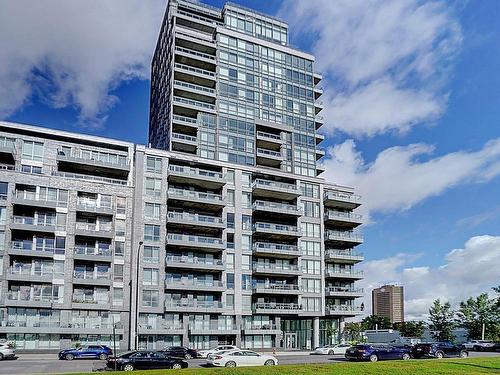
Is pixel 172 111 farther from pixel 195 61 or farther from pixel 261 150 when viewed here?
pixel 261 150

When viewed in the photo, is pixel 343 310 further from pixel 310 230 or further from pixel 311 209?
pixel 311 209

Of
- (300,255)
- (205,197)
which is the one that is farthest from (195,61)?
(300,255)

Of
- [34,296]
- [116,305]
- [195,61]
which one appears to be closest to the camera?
[34,296]

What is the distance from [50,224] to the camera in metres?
64.4

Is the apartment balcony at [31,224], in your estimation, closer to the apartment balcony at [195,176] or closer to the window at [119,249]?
the window at [119,249]

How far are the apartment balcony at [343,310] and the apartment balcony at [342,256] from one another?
7.33 meters

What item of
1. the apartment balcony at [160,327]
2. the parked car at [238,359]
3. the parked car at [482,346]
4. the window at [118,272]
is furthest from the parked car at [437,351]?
the window at [118,272]

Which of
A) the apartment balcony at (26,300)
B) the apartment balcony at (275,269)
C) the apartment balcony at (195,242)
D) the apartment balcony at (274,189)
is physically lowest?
the apartment balcony at (26,300)

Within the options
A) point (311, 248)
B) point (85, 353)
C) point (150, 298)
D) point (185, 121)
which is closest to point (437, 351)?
point (85, 353)

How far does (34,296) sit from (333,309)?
44.0m

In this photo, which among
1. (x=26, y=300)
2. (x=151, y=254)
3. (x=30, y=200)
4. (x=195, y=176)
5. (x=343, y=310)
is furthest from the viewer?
(x=343, y=310)

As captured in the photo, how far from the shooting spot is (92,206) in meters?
67.5

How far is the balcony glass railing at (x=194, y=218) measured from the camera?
71812mm

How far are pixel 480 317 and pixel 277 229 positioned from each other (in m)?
36.1
